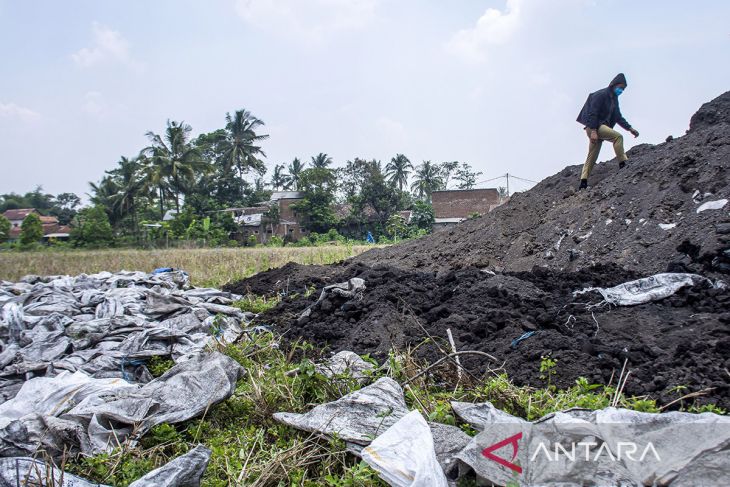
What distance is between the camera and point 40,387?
126 inches

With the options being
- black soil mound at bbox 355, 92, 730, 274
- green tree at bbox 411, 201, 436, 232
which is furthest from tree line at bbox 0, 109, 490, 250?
black soil mound at bbox 355, 92, 730, 274

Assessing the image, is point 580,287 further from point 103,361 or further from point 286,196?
point 286,196

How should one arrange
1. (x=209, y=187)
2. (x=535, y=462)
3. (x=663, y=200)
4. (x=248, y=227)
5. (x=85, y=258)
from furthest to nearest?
(x=209, y=187) → (x=248, y=227) → (x=85, y=258) → (x=663, y=200) → (x=535, y=462)

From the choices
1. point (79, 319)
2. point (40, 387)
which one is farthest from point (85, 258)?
point (40, 387)

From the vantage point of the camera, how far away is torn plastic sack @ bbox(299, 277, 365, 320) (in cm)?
503

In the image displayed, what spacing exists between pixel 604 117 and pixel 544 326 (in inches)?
204

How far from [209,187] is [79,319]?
3690 centimetres

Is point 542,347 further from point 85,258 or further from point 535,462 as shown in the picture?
point 85,258

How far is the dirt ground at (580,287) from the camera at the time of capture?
9.57 feet

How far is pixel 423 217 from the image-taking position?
3108cm

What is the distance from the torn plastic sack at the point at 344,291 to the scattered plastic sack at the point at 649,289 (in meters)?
2.25

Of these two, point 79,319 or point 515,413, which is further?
point 79,319

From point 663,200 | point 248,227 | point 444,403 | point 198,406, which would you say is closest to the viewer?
point 444,403

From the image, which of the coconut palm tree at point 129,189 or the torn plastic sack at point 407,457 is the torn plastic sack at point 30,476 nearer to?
the torn plastic sack at point 407,457
